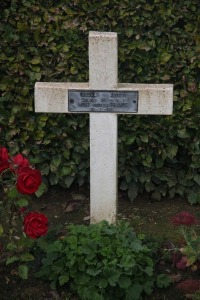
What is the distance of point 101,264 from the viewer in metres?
4.10

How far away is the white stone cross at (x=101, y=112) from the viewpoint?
4422 mm

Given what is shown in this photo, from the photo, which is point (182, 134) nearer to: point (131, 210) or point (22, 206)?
point (131, 210)

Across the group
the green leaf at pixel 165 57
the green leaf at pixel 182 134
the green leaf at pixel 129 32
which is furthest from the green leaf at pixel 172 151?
the green leaf at pixel 129 32

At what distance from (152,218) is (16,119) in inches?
50.5

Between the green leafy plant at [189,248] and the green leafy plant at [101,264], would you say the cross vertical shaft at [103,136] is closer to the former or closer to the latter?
the green leafy plant at [101,264]

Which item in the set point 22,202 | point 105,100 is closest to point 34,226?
point 22,202

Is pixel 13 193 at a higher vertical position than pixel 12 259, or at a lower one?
higher

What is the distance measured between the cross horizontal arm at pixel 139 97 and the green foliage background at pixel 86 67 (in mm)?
799

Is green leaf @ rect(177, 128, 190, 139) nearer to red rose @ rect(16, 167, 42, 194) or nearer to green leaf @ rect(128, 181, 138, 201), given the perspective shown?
green leaf @ rect(128, 181, 138, 201)

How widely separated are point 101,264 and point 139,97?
109 cm

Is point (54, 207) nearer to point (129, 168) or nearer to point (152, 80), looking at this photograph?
point (129, 168)

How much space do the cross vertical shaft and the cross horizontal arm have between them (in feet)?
0.35

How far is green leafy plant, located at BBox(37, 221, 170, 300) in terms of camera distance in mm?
4082

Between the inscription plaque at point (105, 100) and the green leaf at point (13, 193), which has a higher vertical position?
the inscription plaque at point (105, 100)
